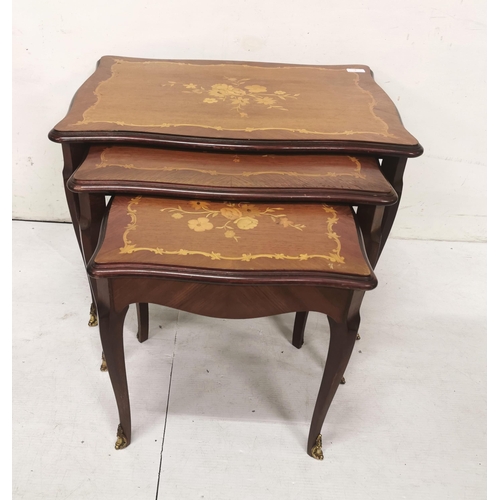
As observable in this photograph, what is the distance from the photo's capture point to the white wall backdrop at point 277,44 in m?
1.88

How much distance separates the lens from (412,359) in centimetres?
181

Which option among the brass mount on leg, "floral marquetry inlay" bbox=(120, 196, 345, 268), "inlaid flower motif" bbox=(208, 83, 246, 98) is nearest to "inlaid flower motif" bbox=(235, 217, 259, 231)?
"floral marquetry inlay" bbox=(120, 196, 345, 268)

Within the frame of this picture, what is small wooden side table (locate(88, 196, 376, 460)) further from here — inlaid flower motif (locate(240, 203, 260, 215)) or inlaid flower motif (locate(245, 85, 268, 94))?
inlaid flower motif (locate(245, 85, 268, 94))

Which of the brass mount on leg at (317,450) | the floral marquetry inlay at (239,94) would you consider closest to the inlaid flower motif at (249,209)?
the floral marquetry inlay at (239,94)

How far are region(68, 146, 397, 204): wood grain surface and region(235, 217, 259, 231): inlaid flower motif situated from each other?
6 centimetres

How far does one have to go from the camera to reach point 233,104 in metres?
1.56

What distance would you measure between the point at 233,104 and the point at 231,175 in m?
0.32

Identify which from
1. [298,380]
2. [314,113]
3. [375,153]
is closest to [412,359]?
[298,380]

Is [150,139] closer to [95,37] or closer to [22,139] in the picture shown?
[95,37]

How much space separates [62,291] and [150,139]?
834 millimetres

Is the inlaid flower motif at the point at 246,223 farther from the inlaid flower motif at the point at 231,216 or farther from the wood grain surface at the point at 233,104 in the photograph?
the wood grain surface at the point at 233,104

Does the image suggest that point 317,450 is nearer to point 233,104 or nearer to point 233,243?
point 233,243

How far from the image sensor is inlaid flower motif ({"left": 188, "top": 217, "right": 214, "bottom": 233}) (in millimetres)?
1215

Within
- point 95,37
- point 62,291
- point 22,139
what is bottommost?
point 62,291
